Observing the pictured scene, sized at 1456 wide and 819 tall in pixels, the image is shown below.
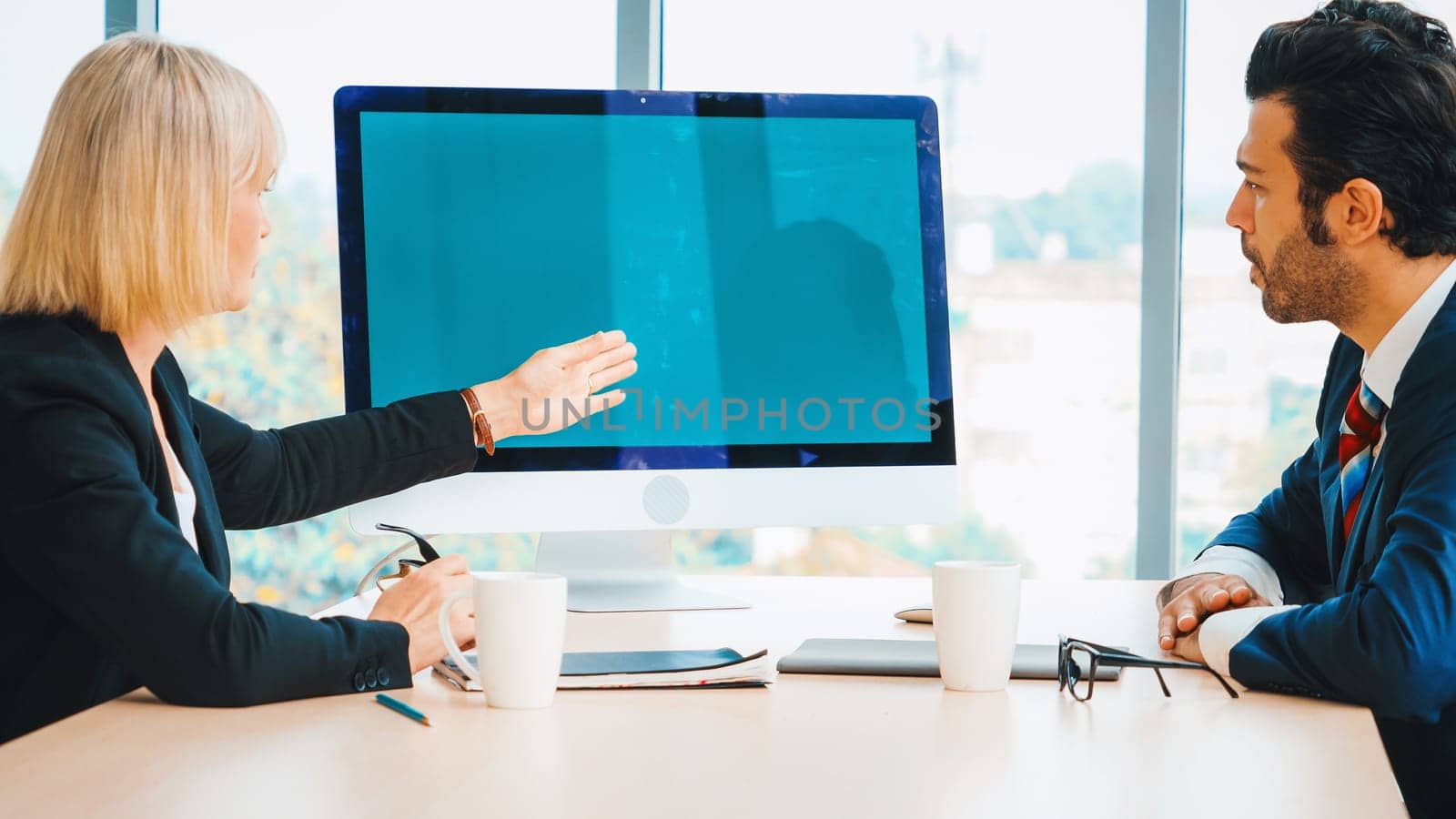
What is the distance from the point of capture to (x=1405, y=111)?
1.45 metres

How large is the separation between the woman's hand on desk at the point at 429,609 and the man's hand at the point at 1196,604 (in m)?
0.69

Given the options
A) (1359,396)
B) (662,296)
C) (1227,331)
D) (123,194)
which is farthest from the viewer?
(1227,331)

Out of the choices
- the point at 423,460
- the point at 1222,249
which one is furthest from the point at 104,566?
the point at 1222,249

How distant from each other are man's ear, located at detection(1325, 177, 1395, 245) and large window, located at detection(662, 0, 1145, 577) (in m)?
1.55

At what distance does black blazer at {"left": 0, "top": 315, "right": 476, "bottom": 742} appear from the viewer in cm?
99

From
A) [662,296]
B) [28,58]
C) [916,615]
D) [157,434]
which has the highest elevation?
[28,58]

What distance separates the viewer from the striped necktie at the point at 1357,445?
53.5 inches

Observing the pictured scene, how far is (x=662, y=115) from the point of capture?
154 cm

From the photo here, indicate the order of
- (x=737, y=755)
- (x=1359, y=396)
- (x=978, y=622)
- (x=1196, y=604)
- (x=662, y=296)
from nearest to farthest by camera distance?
1. (x=737, y=755)
2. (x=978, y=622)
3. (x=1196, y=604)
4. (x=1359, y=396)
5. (x=662, y=296)

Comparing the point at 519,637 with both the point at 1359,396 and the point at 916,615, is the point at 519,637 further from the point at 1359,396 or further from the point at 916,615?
the point at 1359,396

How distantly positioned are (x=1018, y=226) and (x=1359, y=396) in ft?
5.66

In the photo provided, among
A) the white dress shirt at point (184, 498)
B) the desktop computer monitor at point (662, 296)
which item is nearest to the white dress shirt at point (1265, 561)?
the desktop computer monitor at point (662, 296)

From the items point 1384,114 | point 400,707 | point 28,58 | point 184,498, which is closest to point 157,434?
point 184,498

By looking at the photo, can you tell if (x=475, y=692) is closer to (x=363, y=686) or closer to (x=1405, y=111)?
(x=363, y=686)
